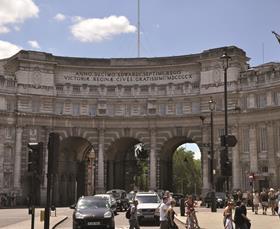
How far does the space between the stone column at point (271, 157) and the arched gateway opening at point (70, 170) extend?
25661 millimetres

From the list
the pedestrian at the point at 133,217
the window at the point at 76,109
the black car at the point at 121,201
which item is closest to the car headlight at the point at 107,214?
the pedestrian at the point at 133,217

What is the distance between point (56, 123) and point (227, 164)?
153 feet

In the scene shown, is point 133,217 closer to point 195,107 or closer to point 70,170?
point 195,107

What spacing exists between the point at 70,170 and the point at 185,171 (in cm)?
4879

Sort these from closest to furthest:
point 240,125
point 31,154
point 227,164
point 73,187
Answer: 1. point 31,154
2. point 227,164
3. point 240,125
4. point 73,187

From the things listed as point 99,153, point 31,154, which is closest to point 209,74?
point 99,153

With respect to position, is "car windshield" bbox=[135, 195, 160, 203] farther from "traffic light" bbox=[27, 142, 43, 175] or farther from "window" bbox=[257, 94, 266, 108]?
"window" bbox=[257, 94, 266, 108]

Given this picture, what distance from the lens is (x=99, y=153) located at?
6825 centimetres

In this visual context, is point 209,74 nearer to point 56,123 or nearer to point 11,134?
point 56,123

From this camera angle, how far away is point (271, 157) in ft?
197

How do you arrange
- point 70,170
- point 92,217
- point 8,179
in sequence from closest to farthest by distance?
point 92,217 → point 8,179 → point 70,170

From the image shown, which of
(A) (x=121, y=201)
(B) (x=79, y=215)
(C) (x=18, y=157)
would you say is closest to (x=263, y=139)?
(A) (x=121, y=201)

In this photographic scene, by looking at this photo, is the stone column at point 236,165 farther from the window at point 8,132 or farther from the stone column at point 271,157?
the window at point 8,132

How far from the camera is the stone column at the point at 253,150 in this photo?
6153 cm
